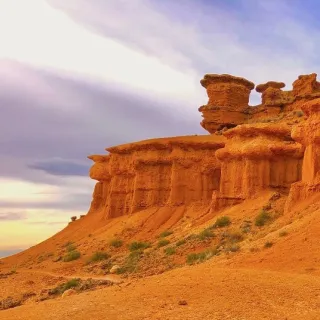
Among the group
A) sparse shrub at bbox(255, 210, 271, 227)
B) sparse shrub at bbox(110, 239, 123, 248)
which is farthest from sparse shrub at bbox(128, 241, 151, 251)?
sparse shrub at bbox(255, 210, 271, 227)

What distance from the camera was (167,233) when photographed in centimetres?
3112

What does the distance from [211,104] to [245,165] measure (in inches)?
823

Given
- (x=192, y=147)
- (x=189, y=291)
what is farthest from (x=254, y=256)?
(x=192, y=147)

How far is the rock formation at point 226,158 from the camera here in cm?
2870

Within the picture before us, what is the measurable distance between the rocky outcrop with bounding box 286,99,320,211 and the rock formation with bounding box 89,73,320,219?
43 millimetres

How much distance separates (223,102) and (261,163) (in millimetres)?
20817

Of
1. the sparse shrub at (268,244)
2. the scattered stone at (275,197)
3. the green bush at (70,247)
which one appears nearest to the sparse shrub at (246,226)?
the scattered stone at (275,197)

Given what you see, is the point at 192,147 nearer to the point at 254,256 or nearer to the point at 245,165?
the point at 245,165

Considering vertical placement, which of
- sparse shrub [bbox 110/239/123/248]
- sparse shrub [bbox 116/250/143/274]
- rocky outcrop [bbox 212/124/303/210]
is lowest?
sparse shrub [bbox 116/250/143/274]

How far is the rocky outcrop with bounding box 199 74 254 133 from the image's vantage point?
48562mm

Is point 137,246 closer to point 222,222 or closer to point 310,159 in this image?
point 222,222

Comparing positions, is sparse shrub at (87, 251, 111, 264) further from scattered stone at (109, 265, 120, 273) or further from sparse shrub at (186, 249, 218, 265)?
sparse shrub at (186, 249, 218, 265)

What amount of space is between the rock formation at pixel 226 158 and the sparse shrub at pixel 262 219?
1.43 meters

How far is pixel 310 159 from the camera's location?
2275 cm
